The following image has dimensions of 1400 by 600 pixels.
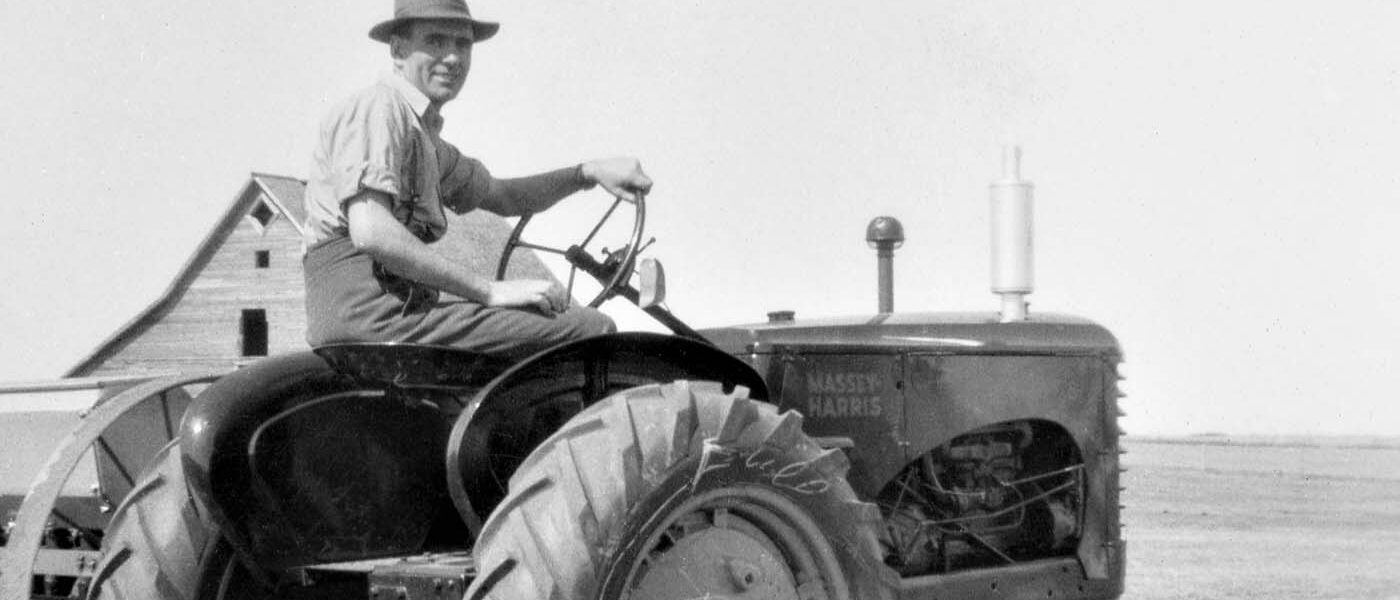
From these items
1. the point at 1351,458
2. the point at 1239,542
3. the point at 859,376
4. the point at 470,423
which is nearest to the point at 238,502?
the point at 470,423

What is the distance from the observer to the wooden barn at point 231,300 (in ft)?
153

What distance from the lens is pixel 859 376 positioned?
18.3 feet

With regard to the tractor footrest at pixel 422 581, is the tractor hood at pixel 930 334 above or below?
above

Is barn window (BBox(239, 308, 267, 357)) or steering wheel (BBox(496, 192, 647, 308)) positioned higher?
steering wheel (BBox(496, 192, 647, 308))

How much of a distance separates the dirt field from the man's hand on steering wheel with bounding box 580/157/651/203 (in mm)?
5806

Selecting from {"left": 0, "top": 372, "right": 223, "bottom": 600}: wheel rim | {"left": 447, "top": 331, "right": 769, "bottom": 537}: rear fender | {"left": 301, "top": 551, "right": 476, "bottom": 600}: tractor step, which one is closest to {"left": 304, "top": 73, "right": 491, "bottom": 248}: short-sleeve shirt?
{"left": 447, "top": 331, "right": 769, "bottom": 537}: rear fender

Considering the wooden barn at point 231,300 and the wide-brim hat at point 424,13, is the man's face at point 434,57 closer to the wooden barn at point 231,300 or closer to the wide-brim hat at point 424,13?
Answer: the wide-brim hat at point 424,13

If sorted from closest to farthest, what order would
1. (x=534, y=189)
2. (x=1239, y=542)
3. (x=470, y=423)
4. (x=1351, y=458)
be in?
(x=470, y=423)
(x=534, y=189)
(x=1239, y=542)
(x=1351, y=458)

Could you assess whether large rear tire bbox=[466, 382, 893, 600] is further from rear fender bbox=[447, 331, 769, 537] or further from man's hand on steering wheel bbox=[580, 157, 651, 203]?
man's hand on steering wheel bbox=[580, 157, 651, 203]

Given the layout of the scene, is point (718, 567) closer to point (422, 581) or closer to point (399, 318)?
point (422, 581)

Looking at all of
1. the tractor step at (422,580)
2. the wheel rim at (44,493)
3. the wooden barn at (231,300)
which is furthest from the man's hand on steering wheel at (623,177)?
the wooden barn at (231,300)

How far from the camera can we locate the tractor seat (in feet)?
14.0

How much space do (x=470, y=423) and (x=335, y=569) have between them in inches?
23.9

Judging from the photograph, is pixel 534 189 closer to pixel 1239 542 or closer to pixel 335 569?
pixel 335 569
